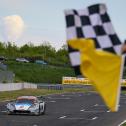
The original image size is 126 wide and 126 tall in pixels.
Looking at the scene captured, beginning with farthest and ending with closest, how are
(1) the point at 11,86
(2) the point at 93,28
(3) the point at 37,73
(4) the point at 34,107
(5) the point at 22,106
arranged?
(3) the point at 37,73, (1) the point at 11,86, (5) the point at 22,106, (4) the point at 34,107, (2) the point at 93,28

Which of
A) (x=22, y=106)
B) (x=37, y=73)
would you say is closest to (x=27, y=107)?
(x=22, y=106)

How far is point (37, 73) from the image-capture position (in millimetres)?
101812

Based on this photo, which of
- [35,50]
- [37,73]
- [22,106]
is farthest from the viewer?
[35,50]

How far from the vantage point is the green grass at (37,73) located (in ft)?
324

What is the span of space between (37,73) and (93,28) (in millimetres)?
96778

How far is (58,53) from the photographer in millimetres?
173875

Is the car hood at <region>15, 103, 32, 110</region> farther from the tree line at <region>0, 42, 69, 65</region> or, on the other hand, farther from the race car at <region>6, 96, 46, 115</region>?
the tree line at <region>0, 42, 69, 65</region>

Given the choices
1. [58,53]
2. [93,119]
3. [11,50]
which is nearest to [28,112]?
[93,119]

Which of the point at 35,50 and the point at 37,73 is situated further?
the point at 35,50

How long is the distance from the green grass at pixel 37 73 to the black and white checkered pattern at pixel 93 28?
299ft

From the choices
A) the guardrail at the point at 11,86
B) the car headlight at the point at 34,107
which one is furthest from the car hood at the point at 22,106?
the guardrail at the point at 11,86

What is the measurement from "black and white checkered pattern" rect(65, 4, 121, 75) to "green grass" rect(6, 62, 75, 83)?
91195 millimetres

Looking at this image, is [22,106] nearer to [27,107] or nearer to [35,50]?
[27,107]

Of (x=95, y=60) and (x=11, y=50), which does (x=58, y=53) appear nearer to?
(x=11, y=50)
